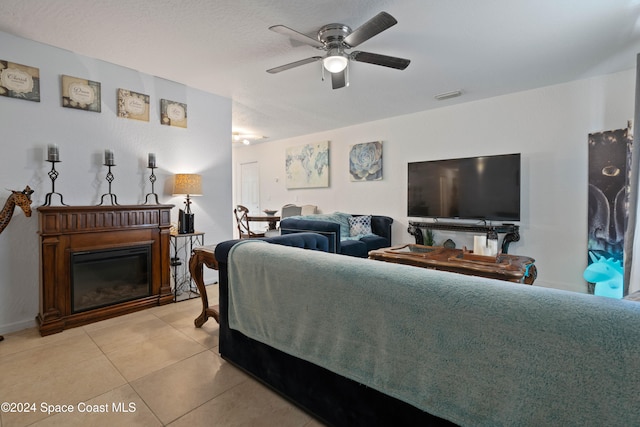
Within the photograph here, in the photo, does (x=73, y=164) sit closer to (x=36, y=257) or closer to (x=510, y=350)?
(x=36, y=257)

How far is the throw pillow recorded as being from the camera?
183 inches

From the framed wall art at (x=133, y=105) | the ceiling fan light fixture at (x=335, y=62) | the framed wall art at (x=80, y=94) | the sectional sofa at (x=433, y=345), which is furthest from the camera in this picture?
the framed wall art at (x=133, y=105)

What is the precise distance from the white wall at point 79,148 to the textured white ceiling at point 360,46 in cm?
16

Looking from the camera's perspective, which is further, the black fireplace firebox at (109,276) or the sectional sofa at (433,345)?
the black fireplace firebox at (109,276)

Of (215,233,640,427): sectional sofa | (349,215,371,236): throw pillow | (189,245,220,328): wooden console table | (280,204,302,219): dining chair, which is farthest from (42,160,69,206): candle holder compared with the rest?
(280,204,302,219): dining chair

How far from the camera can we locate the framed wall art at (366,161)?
4.93 meters

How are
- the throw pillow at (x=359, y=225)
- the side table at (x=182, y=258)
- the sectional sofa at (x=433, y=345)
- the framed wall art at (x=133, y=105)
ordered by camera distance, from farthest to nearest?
1. the throw pillow at (x=359, y=225)
2. the side table at (x=182, y=258)
3. the framed wall art at (x=133, y=105)
4. the sectional sofa at (x=433, y=345)

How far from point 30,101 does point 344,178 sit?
414 cm

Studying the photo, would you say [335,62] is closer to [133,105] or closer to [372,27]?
[372,27]

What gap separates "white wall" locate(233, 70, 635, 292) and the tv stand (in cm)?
17

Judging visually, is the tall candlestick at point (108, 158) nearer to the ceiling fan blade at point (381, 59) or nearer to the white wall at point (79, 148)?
the white wall at point (79, 148)

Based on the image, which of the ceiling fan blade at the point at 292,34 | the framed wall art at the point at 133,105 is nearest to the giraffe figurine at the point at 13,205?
the framed wall art at the point at 133,105

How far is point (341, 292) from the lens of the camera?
3.93 feet

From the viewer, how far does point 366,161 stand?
16.6 ft
